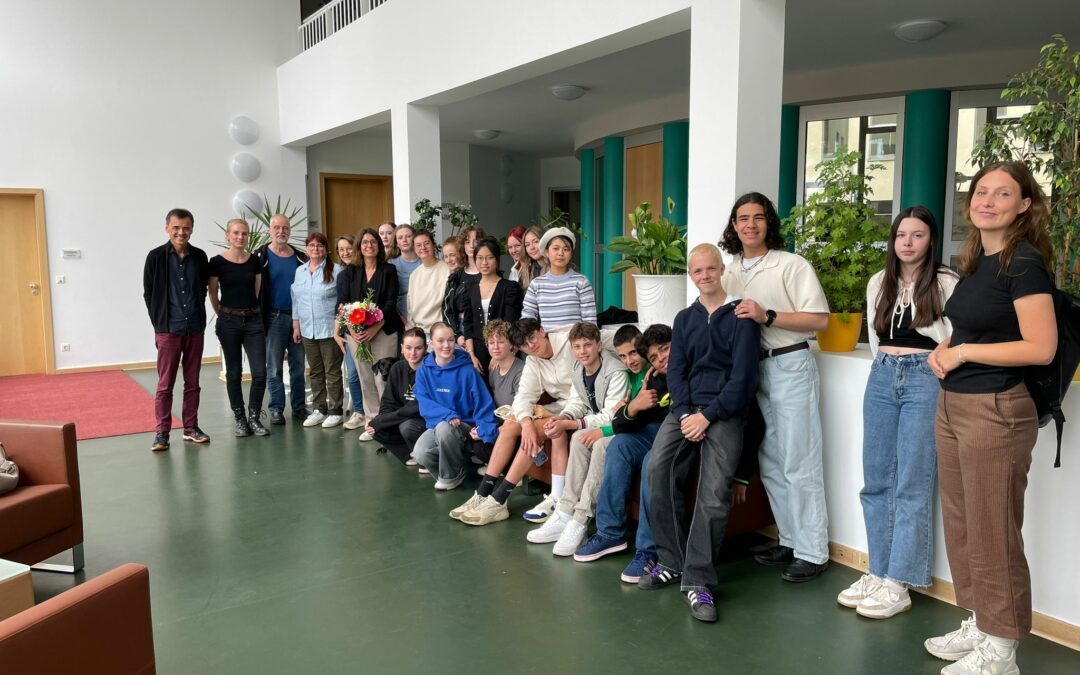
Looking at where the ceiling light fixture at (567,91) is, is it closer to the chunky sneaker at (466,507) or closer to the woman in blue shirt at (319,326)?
the woman in blue shirt at (319,326)

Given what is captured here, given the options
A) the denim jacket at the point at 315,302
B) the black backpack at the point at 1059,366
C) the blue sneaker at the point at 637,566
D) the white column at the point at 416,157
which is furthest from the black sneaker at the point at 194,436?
the black backpack at the point at 1059,366

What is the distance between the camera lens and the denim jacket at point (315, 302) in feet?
19.5

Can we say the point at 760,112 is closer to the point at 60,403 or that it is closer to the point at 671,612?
the point at 671,612

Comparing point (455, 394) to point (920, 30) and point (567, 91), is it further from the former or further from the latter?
point (567, 91)

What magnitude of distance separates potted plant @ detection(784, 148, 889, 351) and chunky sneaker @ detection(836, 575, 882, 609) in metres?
0.97

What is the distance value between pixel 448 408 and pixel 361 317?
4.30 ft

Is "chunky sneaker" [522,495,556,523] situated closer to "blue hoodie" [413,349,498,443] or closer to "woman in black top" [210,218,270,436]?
"blue hoodie" [413,349,498,443]

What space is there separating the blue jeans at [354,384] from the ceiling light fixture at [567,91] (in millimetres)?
3715

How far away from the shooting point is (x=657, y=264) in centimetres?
404

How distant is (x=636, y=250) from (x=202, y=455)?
337cm

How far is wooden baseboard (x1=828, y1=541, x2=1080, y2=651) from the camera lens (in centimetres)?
267

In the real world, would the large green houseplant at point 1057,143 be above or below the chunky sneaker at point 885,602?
above

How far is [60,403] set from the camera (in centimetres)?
717

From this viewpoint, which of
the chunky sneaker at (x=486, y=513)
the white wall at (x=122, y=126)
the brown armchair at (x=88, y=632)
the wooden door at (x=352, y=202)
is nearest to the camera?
the brown armchair at (x=88, y=632)
